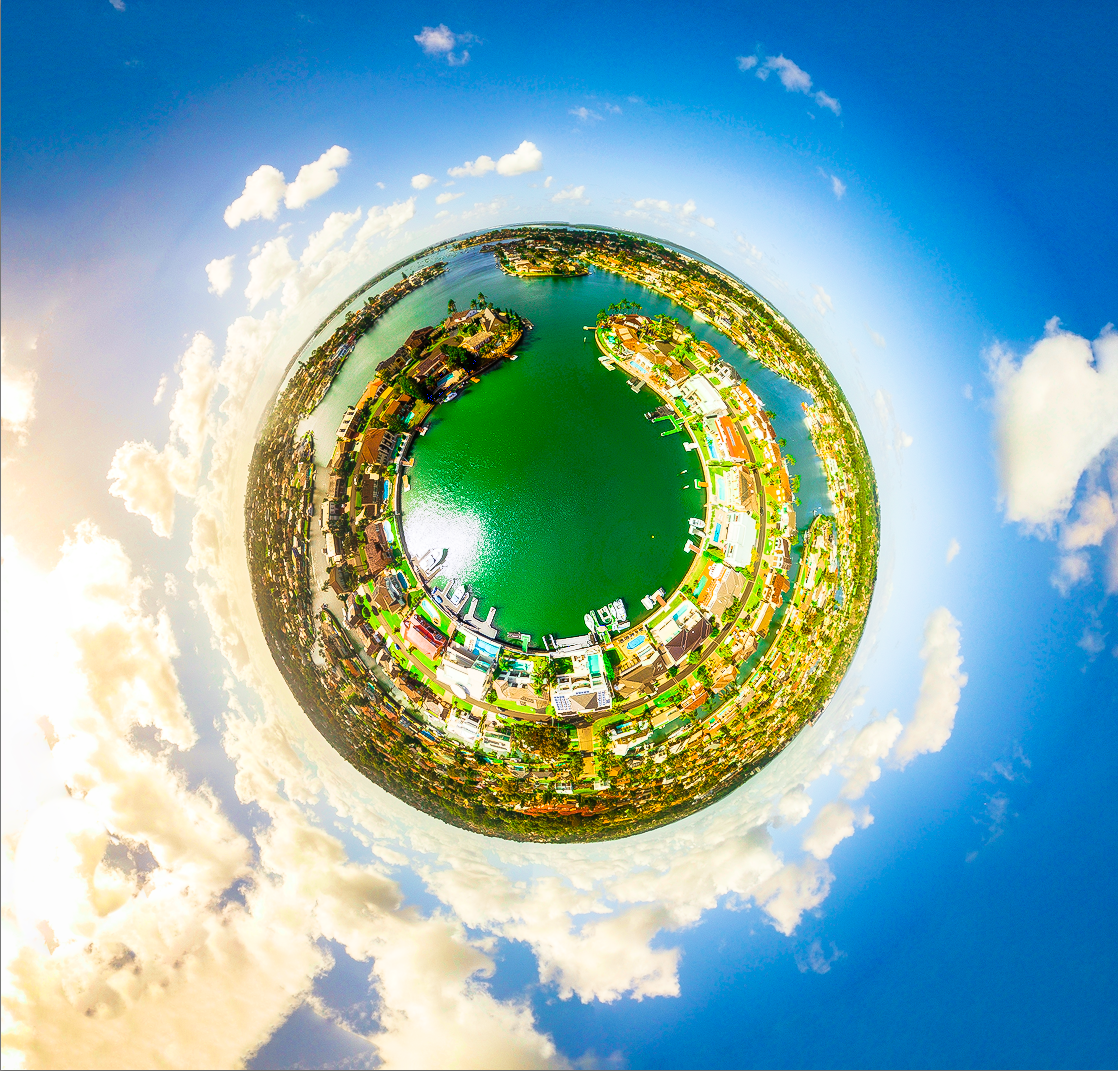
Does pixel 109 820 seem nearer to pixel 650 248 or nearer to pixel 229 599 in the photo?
pixel 229 599

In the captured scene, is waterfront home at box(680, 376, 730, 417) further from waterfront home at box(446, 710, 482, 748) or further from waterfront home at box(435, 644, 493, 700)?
waterfront home at box(446, 710, 482, 748)

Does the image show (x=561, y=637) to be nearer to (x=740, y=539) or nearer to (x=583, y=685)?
(x=583, y=685)

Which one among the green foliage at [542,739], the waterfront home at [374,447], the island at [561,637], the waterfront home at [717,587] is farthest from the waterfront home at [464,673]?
the waterfront home at [717,587]

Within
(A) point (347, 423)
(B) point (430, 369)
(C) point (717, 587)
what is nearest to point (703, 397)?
(C) point (717, 587)

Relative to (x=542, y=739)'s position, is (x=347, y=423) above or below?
above

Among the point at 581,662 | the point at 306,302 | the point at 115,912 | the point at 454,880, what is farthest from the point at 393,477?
the point at 115,912
